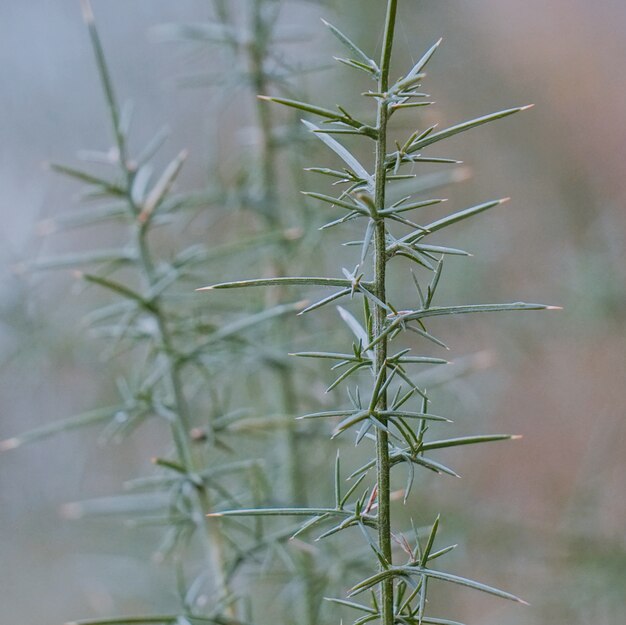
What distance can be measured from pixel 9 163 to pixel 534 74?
0.55 metres

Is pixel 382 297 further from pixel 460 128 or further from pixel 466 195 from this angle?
pixel 466 195

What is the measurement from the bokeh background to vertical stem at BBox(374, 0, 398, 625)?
503 mm

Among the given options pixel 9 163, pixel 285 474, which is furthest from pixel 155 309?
pixel 9 163

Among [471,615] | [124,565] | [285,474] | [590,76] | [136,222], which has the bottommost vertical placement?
[471,615]

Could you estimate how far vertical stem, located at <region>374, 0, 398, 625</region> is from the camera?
14 cm

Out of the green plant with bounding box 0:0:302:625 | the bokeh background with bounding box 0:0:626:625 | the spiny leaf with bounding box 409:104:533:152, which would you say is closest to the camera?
the spiny leaf with bounding box 409:104:533:152

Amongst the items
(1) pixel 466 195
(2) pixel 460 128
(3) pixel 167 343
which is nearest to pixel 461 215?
(2) pixel 460 128

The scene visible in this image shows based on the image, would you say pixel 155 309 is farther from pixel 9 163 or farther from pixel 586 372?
pixel 586 372

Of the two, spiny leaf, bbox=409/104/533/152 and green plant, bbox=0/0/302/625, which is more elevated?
spiny leaf, bbox=409/104/533/152

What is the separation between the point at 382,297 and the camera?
152mm

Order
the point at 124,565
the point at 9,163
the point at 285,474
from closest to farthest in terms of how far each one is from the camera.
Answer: the point at 285,474 → the point at 124,565 → the point at 9,163

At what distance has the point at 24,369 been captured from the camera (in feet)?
1.79

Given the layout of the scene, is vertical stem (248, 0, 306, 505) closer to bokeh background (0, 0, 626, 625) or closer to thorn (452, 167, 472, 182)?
thorn (452, 167, 472, 182)

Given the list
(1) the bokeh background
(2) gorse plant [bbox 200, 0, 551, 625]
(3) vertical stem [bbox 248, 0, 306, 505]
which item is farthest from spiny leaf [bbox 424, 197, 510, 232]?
(1) the bokeh background
